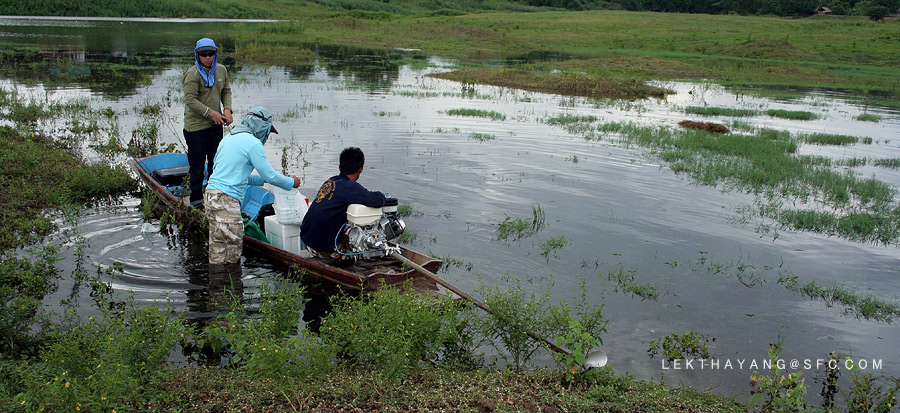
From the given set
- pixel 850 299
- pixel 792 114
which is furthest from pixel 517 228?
pixel 792 114

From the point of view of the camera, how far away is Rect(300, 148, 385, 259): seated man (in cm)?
692

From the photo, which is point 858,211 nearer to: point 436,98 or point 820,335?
point 820,335

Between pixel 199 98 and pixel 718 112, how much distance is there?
724 inches

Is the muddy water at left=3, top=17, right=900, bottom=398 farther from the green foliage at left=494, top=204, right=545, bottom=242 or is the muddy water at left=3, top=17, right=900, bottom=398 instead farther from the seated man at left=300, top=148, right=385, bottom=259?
the seated man at left=300, top=148, right=385, bottom=259

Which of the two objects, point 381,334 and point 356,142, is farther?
point 356,142

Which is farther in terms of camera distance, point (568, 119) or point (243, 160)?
point (568, 119)

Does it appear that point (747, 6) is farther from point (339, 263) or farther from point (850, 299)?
point (339, 263)

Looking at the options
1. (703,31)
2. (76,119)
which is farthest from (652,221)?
(703,31)

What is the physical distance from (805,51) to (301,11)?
171 feet

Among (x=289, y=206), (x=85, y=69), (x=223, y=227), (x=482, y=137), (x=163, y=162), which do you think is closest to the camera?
(x=223, y=227)

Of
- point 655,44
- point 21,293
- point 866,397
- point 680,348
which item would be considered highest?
point 655,44

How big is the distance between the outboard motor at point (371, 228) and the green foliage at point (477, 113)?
1260cm

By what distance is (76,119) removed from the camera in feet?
50.9

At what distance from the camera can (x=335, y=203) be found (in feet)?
23.0
